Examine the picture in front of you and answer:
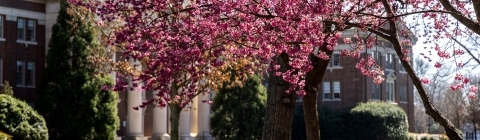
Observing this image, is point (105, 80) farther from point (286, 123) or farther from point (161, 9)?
point (161, 9)

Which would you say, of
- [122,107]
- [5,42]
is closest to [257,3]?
[5,42]

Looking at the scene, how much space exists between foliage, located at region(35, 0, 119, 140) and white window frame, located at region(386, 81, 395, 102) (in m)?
27.4

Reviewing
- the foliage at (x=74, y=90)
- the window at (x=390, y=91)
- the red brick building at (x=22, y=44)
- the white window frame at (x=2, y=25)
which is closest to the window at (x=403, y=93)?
the window at (x=390, y=91)

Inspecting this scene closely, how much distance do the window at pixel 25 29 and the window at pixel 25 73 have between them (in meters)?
1.29

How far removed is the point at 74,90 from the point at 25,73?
6574mm

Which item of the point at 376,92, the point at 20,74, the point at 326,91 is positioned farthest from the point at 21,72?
the point at 376,92

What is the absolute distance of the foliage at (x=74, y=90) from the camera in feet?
116

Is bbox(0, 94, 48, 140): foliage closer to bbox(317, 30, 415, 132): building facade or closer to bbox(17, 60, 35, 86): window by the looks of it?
bbox(17, 60, 35, 86): window

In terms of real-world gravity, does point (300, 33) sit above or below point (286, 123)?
above

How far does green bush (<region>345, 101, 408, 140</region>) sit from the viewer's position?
49.4 meters

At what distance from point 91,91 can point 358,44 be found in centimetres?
2400

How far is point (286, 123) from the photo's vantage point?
55.2 feet

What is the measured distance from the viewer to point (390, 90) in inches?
2304

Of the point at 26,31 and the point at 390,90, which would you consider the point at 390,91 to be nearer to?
the point at 390,90
